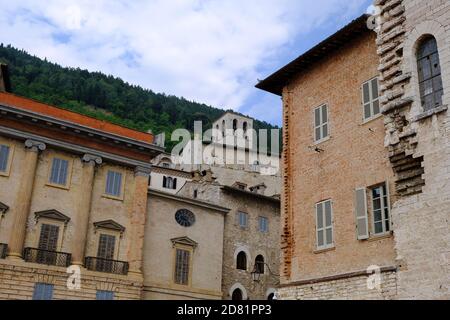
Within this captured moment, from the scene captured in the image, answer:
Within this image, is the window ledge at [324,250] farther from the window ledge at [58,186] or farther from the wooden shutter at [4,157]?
the wooden shutter at [4,157]

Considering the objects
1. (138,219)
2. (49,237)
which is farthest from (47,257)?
(138,219)

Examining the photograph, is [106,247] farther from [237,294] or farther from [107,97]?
[107,97]

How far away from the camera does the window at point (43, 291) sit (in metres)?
24.8

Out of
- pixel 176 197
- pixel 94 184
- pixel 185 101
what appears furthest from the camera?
pixel 185 101

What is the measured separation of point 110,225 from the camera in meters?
27.9

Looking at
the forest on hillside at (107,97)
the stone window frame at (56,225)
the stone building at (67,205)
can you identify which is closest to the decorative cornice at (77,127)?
the stone building at (67,205)

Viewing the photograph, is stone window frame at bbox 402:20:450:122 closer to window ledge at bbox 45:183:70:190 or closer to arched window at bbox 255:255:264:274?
window ledge at bbox 45:183:70:190

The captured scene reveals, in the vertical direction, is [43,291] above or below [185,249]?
below

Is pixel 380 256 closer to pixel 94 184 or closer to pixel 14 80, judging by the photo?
pixel 94 184

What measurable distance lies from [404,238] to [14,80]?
81974mm

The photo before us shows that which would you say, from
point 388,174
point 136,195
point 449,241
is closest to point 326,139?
point 388,174

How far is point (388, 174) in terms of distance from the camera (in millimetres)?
14156

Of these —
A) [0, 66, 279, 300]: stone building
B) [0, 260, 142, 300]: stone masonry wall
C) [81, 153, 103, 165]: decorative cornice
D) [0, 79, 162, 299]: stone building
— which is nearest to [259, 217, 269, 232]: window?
[0, 66, 279, 300]: stone building

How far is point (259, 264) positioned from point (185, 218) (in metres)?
6.39
